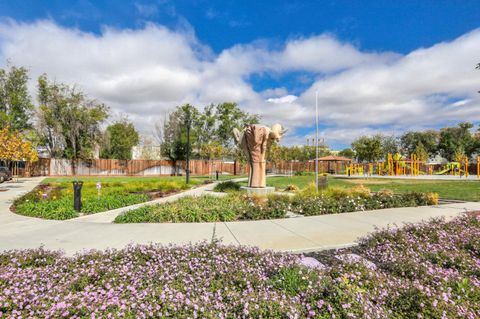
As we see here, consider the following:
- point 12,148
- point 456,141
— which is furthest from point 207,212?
point 456,141

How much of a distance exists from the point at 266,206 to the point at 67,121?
34650 millimetres

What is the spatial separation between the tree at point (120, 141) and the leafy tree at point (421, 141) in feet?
203

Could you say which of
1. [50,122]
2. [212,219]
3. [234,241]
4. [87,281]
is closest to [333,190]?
[212,219]

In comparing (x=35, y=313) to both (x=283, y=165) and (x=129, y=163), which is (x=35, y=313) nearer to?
(x=129, y=163)

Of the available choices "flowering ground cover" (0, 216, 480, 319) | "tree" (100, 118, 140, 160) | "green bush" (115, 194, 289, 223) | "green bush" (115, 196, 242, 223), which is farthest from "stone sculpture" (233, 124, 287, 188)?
"tree" (100, 118, 140, 160)

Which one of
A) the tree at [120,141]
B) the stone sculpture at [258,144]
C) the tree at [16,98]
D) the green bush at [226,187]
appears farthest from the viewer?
the tree at [120,141]

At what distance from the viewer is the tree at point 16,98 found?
29938 mm

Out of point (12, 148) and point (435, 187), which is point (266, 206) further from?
point (12, 148)

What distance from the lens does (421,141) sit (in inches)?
2384

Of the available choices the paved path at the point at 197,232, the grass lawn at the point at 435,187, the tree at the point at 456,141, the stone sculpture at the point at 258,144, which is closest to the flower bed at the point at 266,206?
the paved path at the point at 197,232

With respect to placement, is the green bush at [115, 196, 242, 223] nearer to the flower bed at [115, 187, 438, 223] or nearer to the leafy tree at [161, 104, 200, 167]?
the flower bed at [115, 187, 438, 223]

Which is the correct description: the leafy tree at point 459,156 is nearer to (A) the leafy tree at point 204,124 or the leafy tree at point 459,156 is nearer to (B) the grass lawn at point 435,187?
(B) the grass lawn at point 435,187

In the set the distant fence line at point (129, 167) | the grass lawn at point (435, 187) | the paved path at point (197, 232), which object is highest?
the distant fence line at point (129, 167)

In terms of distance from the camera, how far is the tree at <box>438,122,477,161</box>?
170 ft
